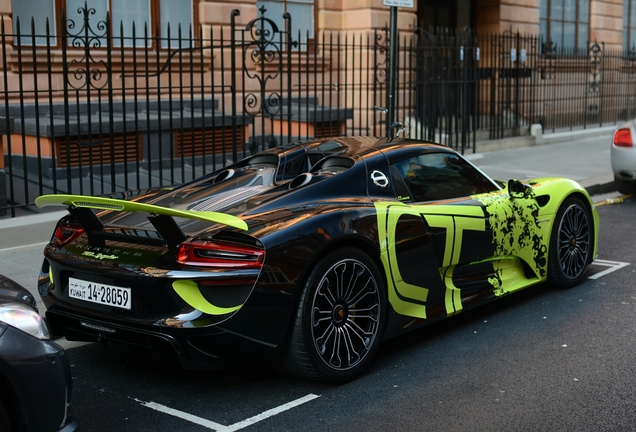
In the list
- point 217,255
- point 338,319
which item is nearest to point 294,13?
point 338,319

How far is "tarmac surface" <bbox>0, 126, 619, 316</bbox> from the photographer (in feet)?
26.8

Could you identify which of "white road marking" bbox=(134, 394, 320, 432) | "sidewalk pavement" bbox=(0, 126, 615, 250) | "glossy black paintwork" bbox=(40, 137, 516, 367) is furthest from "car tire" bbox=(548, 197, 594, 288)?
"sidewalk pavement" bbox=(0, 126, 615, 250)

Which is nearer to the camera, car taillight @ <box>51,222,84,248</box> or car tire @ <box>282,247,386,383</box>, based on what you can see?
car tire @ <box>282,247,386,383</box>

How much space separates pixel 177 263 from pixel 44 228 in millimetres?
4763

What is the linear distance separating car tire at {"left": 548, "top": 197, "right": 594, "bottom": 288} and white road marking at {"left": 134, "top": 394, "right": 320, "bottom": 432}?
2815 millimetres

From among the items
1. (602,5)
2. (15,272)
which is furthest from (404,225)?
(602,5)

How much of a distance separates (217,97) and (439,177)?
29.5 ft

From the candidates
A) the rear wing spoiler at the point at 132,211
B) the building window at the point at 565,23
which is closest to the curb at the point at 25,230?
the rear wing spoiler at the point at 132,211

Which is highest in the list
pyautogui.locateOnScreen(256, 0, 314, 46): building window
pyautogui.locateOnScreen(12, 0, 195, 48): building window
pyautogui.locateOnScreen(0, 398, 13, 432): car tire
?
pyautogui.locateOnScreen(256, 0, 314, 46): building window

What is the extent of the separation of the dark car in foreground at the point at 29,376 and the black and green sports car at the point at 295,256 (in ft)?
2.97

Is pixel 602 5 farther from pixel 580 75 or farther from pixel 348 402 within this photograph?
pixel 348 402

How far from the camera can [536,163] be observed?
15.4m

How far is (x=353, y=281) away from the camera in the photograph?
16.6 ft

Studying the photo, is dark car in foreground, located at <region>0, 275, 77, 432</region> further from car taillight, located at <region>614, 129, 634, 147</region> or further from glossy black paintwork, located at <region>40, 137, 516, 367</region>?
car taillight, located at <region>614, 129, 634, 147</region>
